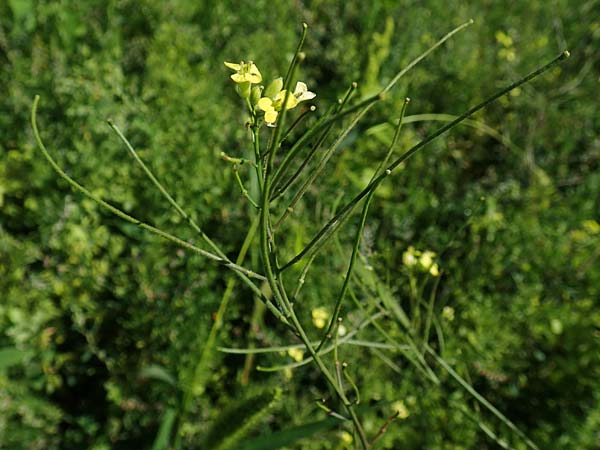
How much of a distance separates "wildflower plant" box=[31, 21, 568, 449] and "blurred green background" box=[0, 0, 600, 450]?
0.09 metres

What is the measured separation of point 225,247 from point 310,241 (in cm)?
60

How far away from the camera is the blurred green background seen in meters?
1.47

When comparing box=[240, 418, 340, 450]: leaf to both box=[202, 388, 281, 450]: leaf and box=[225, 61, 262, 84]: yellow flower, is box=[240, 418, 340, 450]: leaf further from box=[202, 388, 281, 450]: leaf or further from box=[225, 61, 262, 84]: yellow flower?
box=[225, 61, 262, 84]: yellow flower

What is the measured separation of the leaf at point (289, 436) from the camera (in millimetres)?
1080

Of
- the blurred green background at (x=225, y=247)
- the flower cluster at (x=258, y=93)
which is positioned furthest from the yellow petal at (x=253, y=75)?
the blurred green background at (x=225, y=247)

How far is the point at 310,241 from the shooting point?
3.34 feet

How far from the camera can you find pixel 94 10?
2.25m

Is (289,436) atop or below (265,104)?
below

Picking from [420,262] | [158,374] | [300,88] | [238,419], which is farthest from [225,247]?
[300,88]

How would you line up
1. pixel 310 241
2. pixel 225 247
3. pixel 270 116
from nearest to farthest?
pixel 270 116 < pixel 310 241 < pixel 225 247

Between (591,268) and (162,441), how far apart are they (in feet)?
4.32

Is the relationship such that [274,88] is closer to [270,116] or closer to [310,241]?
[270,116]

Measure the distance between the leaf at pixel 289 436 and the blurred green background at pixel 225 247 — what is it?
1.8 inches

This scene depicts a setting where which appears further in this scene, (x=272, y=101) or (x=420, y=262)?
(x=420, y=262)
